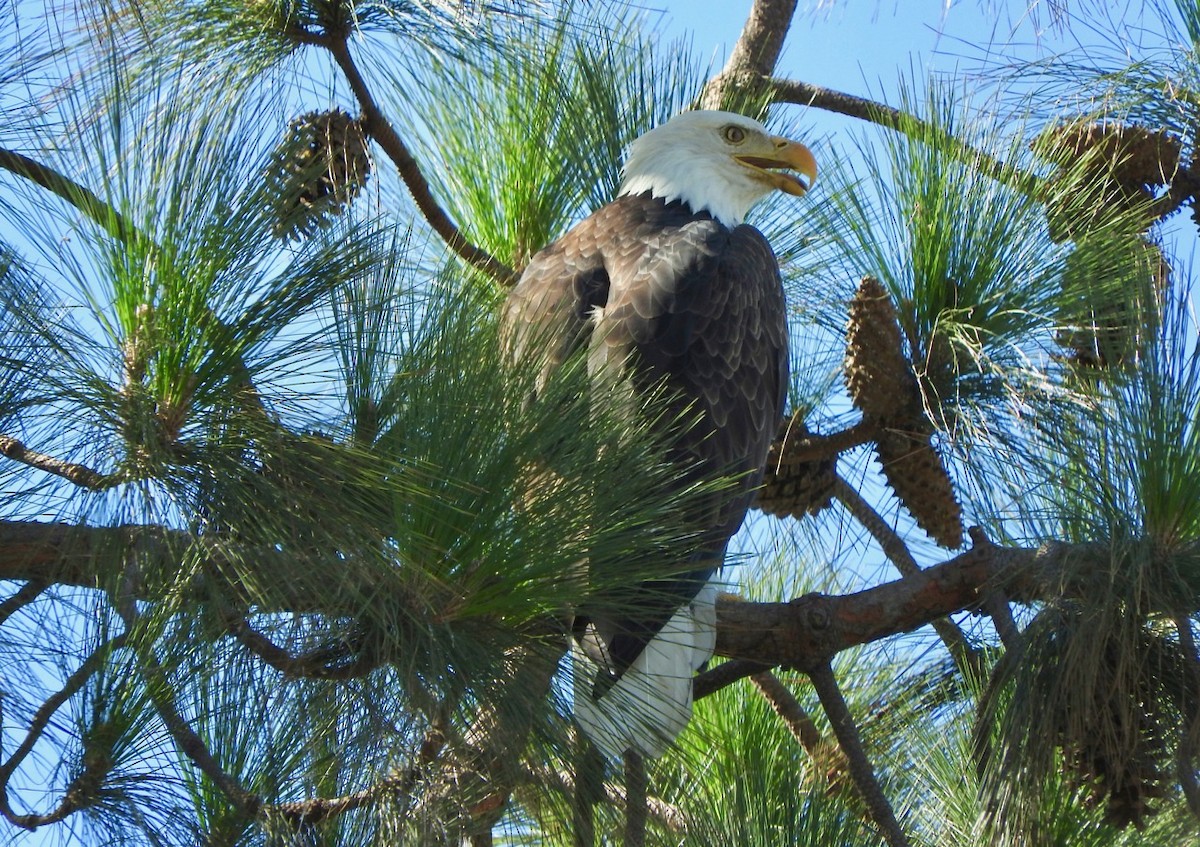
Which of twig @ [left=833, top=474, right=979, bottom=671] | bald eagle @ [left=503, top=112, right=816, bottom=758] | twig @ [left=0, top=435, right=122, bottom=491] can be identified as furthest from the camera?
twig @ [left=833, top=474, right=979, bottom=671]

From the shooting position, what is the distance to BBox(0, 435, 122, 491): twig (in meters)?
1.69

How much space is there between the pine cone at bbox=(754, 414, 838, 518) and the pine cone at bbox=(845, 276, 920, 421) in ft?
0.86

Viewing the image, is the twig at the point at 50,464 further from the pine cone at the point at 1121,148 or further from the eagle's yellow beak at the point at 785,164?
the eagle's yellow beak at the point at 785,164

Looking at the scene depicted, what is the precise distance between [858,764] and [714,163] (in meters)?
1.85

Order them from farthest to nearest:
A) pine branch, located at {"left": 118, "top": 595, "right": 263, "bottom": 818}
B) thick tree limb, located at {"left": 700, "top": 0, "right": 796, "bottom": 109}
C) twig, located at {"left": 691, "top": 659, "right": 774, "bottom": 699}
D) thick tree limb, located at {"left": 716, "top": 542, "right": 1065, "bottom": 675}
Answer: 1. thick tree limb, located at {"left": 700, "top": 0, "right": 796, "bottom": 109}
2. twig, located at {"left": 691, "top": 659, "right": 774, "bottom": 699}
3. thick tree limb, located at {"left": 716, "top": 542, "right": 1065, "bottom": 675}
4. pine branch, located at {"left": 118, "top": 595, "right": 263, "bottom": 818}

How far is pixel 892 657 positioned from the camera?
124 inches

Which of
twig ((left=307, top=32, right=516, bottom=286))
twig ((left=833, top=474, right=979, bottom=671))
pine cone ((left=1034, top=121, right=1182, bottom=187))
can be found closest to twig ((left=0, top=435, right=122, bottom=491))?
twig ((left=307, top=32, right=516, bottom=286))

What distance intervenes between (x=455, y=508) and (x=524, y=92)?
1.69 meters

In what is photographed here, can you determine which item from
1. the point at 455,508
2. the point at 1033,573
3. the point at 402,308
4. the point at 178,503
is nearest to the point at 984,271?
the point at 1033,573

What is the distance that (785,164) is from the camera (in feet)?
12.6

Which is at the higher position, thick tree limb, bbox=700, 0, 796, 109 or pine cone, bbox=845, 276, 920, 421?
thick tree limb, bbox=700, 0, 796, 109

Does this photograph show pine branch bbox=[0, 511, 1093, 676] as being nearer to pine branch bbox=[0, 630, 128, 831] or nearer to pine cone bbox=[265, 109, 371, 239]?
pine branch bbox=[0, 630, 128, 831]

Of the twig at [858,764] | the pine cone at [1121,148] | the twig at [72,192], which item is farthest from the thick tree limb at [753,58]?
the twig at [72,192]

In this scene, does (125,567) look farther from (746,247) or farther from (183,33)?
(746,247)
